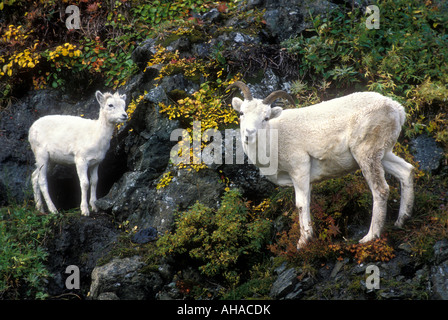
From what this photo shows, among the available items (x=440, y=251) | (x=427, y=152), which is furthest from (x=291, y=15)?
(x=440, y=251)

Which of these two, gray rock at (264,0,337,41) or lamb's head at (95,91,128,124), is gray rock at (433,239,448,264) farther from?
gray rock at (264,0,337,41)

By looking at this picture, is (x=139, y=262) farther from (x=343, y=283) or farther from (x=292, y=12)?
(x=292, y=12)

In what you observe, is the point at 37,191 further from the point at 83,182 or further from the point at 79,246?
the point at 79,246

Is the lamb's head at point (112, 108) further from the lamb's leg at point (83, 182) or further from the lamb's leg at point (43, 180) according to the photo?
the lamb's leg at point (43, 180)

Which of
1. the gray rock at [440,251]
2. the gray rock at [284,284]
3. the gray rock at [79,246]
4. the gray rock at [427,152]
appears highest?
the gray rock at [440,251]

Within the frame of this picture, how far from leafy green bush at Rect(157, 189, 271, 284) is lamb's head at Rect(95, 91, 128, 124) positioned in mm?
2588

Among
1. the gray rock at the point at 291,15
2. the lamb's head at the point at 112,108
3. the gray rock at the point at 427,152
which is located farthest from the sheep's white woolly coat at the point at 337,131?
the gray rock at the point at 291,15

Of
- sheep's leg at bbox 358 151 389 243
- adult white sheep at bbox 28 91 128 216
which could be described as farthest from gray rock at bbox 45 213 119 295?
sheep's leg at bbox 358 151 389 243

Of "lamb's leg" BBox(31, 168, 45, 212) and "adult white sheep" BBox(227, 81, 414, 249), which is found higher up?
"adult white sheep" BBox(227, 81, 414, 249)

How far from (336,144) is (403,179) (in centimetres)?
131

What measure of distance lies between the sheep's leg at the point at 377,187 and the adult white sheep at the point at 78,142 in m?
5.20

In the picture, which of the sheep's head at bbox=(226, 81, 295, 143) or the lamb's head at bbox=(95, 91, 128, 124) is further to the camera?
the lamb's head at bbox=(95, 91, 128, 124)

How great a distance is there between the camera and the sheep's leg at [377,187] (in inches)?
316

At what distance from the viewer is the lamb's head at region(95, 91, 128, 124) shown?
1065 centimetres
